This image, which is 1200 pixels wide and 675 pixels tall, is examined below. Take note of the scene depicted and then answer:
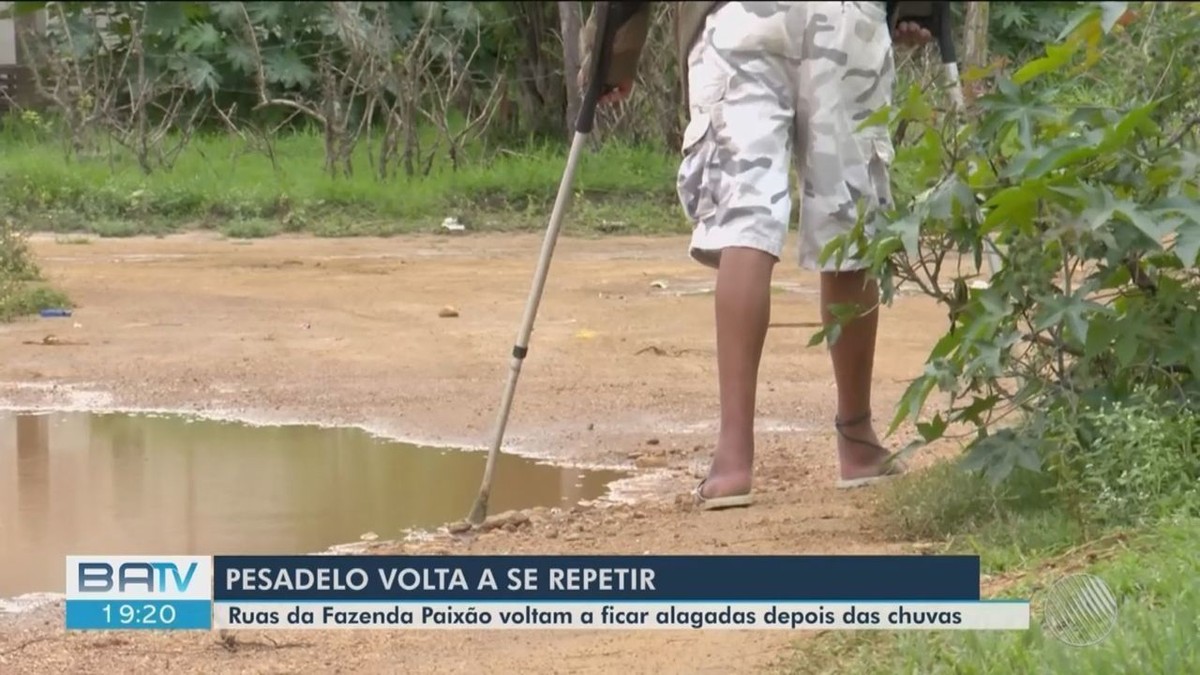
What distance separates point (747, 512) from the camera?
4.36 m

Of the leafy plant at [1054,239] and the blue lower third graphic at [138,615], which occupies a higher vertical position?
the leafy plant at [1054,239]

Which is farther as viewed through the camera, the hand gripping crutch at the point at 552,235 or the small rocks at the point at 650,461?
the small rocks at the point at 650,461

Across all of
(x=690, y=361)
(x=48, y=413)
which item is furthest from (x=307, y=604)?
(x=690, y=361)

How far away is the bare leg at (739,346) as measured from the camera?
14.1ft

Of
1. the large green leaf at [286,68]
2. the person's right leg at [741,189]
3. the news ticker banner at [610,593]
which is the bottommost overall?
the large green leaf at [286,68]

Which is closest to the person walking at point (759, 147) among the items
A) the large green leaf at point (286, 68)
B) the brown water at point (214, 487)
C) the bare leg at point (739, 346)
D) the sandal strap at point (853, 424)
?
the bare leg at point (739, 346)

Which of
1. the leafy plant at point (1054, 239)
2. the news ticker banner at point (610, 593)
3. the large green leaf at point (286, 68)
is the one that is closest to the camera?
the news ticker banner at point (610, 593)

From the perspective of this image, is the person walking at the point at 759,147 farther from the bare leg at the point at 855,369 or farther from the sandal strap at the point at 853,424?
the sandal strap at the point at 853,424

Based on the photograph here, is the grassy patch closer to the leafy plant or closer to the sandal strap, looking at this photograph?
the leafy plant

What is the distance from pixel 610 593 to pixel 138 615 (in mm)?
987

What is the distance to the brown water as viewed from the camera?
452 centimetres

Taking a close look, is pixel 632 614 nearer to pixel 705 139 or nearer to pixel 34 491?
pixel 705 139

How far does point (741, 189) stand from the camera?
4.30m

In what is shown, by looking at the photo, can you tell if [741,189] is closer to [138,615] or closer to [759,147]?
[759,147]
